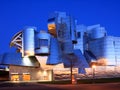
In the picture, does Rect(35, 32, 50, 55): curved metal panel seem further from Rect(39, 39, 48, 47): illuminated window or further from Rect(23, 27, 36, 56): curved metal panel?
Rect(23, 27, 36, 56): curved metal panel

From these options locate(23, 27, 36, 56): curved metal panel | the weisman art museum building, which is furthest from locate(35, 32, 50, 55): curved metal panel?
locate(23, 27, 36, 56): curved metal panel

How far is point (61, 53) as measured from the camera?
249 ft

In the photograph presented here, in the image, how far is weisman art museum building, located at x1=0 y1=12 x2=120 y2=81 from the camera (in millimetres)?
70688

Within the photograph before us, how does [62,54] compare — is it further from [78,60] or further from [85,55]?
[85,55]

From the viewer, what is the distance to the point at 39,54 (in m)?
71.2

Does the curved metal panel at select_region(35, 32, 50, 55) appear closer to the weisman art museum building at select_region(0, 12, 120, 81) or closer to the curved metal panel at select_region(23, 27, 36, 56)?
the weisman art museum building at select_region(0, 12, 120, 81)

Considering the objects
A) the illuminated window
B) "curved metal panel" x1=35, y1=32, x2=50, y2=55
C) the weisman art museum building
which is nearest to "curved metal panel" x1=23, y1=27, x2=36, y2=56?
the weisman art museum building

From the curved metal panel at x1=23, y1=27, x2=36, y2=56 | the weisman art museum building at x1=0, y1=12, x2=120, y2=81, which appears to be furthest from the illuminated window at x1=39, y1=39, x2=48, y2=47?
the curved metal panel at x1=23, y1=27, x2=36, y2=56

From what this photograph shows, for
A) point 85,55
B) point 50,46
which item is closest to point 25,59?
point 50,46

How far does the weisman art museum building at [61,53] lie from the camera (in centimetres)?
7069

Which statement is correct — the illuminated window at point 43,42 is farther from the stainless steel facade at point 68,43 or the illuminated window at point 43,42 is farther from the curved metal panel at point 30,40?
the curved metal panel at point 30,40

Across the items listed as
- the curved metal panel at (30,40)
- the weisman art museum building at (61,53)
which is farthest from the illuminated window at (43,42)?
the curved metal panel at (30,40)

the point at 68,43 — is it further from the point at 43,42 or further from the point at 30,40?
the point at 30,40

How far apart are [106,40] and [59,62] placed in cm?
1415
